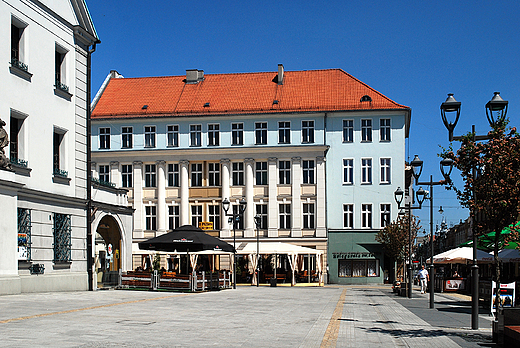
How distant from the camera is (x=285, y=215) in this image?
54.4 metres

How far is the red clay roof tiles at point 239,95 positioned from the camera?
182 ft

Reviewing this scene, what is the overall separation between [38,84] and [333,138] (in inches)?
1336

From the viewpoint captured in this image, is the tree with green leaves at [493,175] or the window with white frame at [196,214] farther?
the window with white frame at [196,214]

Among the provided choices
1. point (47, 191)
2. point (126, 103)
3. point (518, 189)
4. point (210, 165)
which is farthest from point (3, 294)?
point (126, 103)

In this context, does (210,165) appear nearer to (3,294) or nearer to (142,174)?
(142,174)

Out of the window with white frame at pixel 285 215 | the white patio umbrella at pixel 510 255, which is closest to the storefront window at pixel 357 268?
the window with white frame at pixel 285 215

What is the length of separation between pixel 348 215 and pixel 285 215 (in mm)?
5260

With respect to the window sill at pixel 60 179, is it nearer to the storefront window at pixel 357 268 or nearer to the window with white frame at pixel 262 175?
the window with white frame at pixel 262 175

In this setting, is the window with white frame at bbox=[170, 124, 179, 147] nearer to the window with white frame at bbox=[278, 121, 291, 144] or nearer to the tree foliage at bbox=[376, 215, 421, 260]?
the window with white frame at bbox=[278, 121, 291, 144]

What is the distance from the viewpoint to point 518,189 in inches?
561

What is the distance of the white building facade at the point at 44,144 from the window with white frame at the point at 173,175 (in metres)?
28.5

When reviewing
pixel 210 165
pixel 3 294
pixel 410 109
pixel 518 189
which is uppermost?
pixel 410 109

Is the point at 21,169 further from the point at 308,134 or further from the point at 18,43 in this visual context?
the point at 308,134

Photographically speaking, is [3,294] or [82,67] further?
[82,67]
